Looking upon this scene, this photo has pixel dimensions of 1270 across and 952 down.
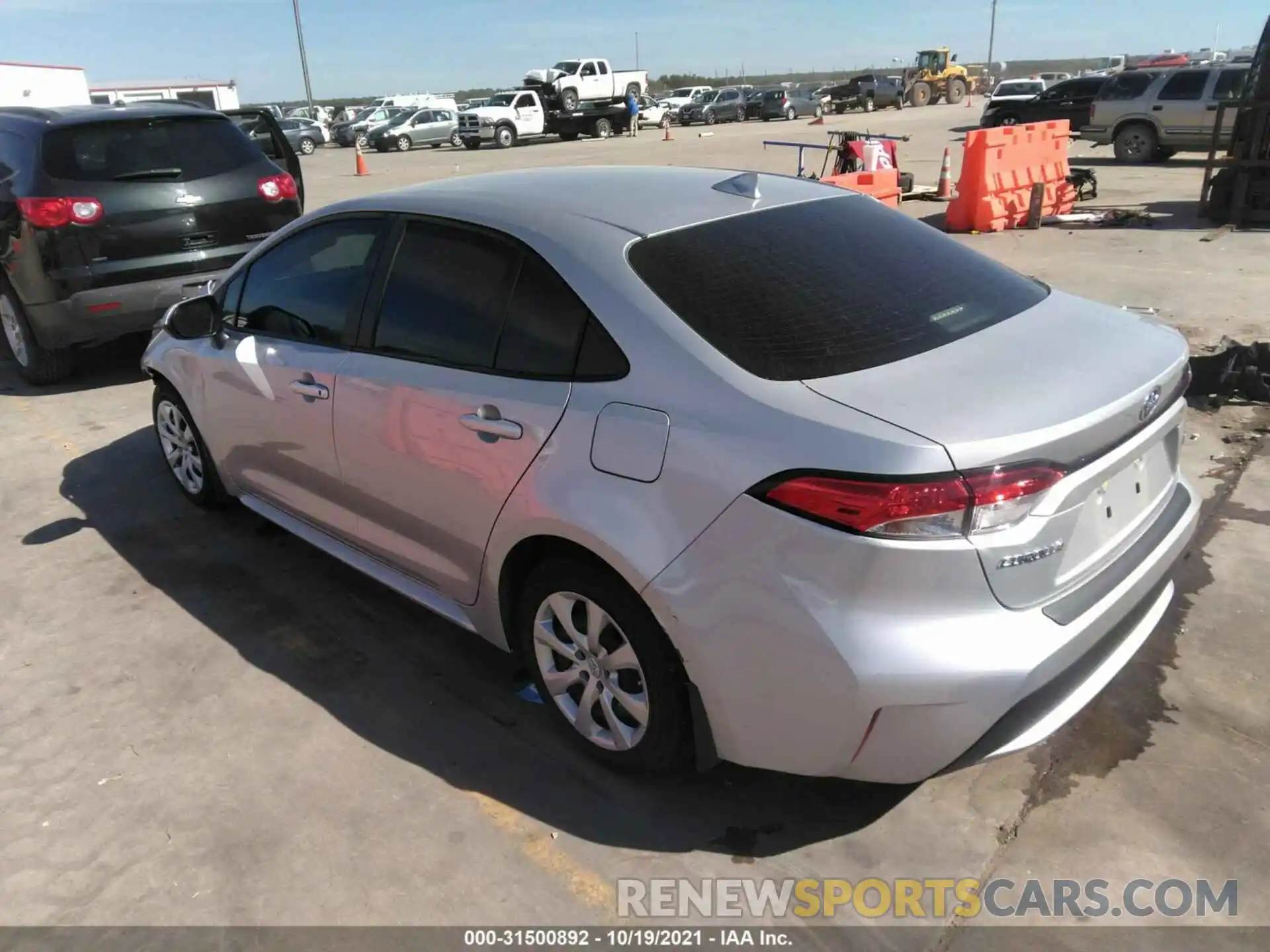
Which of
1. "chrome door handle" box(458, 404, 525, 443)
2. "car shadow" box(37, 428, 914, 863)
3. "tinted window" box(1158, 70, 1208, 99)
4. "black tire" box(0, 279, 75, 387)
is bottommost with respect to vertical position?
"car shadow" box(37, 428, 914, 863)

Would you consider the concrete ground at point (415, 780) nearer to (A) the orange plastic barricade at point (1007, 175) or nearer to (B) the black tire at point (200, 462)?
(B) the black tire at point (200, 462)

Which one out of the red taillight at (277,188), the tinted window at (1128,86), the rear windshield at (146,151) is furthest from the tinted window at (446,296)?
the tinted window at (1128,86)

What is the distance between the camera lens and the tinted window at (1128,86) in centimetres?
1825

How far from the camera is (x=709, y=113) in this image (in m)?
45.5

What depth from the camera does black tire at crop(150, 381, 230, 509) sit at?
4617mm

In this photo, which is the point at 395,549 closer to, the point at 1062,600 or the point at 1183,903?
the point at 1062,600

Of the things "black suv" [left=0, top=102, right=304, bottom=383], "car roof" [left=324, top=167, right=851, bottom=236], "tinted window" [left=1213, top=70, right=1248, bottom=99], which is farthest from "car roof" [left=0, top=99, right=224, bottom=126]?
"tinted window" [left=1213, top=70, right=1248, bottom=99]

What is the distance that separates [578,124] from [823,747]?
1495 inches

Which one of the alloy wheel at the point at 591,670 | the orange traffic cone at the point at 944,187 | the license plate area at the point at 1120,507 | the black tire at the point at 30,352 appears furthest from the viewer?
the orange traffic cone at the point at 944,187

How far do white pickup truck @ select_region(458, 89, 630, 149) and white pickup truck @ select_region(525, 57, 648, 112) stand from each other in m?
0.36

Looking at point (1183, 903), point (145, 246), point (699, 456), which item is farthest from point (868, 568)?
point (145, 246)

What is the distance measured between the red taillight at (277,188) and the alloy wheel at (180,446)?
2.80 meters

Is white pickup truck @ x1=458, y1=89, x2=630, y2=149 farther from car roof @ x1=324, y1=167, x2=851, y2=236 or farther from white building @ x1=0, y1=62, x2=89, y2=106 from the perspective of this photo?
car roof @ x1=324, y1=167, x2=851, y2=236

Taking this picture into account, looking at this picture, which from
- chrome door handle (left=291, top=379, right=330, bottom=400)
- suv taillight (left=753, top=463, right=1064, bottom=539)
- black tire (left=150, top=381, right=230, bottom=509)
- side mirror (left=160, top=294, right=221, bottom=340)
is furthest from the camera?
black tire (left=150, top=381, right=230, bottom=509)
